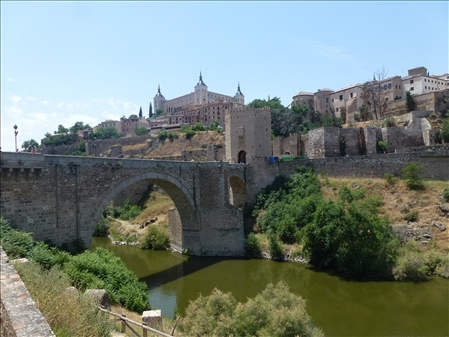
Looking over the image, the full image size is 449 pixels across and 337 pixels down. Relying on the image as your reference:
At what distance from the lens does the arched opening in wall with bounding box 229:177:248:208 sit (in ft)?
88.1

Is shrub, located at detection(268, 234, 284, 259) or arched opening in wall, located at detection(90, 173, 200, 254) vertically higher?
arched opening in wall, located at detection(90, 173, 200, 254)

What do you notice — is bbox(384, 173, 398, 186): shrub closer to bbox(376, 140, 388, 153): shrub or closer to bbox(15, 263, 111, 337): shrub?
bbox(376, 140, 388, 153): shrub

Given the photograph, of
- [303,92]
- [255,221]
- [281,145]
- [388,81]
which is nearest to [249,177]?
[255,221]

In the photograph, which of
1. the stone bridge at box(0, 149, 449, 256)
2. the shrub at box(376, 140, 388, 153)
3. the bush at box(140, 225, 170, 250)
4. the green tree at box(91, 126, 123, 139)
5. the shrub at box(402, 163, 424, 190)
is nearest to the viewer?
the stone bridge at box(0, 149, 449, 256)

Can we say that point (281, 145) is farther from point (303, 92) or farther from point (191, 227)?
point (303, 92)

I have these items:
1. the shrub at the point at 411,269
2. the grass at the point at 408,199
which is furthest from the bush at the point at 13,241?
the grass at the point at 408,199

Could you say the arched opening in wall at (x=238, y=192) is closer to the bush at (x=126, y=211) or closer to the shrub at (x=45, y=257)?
the bush at (x=126, y=211)

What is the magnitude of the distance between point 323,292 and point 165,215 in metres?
16.4

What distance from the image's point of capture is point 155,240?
958 inches

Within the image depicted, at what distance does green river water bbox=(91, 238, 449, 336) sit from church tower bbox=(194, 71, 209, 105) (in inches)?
3401

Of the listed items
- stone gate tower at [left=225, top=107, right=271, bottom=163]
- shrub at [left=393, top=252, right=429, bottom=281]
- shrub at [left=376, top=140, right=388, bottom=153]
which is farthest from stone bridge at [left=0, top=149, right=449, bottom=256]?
shrub at [left=393, top=252, right=429, bottom=281]

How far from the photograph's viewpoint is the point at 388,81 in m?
44.8

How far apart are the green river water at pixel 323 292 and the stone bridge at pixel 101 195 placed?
6.15ft

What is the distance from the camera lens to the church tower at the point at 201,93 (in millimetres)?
104625
